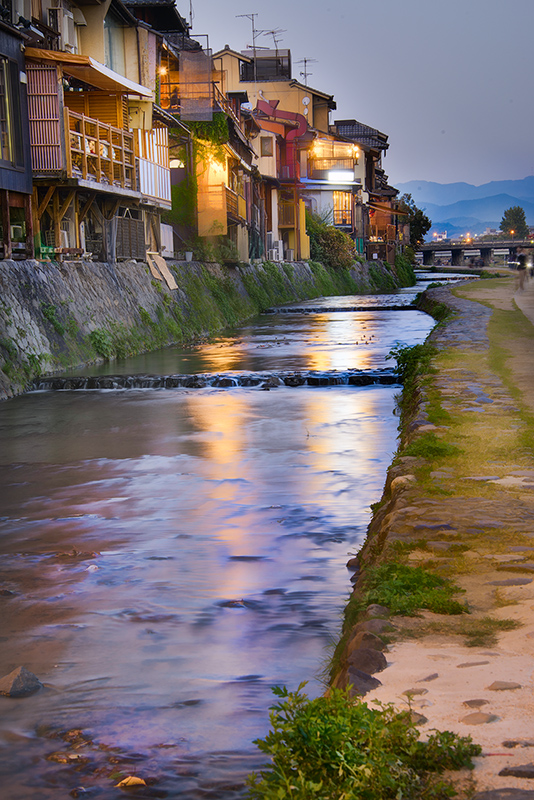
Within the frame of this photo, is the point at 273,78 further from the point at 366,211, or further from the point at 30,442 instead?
the point at 30,442

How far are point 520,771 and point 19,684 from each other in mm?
2911

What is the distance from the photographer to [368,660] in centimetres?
403

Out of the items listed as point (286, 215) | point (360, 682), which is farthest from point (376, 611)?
point (286, 215)

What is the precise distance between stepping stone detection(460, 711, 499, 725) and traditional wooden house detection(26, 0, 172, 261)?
18.5 m

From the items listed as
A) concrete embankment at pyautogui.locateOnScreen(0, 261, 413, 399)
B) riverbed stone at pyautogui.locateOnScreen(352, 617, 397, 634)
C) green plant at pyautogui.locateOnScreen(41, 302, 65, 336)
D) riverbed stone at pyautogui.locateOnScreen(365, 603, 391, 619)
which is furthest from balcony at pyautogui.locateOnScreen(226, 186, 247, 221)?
riverbed stone at pyautogui.locateOnScreen(352, 617, 397, 634)

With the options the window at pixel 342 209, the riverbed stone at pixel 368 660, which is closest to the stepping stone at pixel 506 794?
the riverbed stone at pixel 368 660

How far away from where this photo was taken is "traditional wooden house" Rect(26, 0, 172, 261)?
1994 cm

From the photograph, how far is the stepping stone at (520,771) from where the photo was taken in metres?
3.02

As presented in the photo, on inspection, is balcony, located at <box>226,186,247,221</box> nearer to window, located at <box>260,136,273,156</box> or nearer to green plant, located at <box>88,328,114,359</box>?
window, located at <box>260,136,273,156</box>

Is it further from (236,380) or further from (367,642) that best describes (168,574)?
(236,380)

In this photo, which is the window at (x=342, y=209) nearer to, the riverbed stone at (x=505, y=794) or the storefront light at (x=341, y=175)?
the storefront light at (x=341, y=175)

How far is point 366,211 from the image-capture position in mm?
84250

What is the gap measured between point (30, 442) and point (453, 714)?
974 centimetres

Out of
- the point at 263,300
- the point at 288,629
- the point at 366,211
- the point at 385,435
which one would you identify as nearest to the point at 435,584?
the point at 288,629
